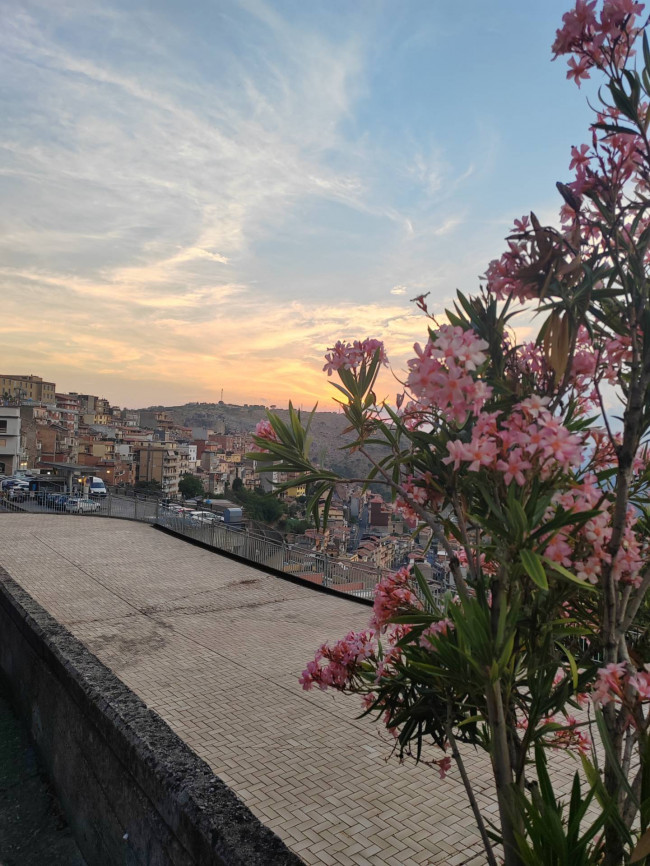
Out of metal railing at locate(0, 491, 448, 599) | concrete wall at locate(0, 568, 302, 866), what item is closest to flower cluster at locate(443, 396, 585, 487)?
concrete wall at locate(0, 568, 302, 866)

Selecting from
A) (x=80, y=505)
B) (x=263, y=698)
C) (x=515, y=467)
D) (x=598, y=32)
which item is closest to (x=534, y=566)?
(x=515, y=467)

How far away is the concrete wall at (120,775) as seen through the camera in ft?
7.84

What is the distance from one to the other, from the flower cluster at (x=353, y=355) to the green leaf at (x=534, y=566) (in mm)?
1069

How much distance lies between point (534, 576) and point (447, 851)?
304cm

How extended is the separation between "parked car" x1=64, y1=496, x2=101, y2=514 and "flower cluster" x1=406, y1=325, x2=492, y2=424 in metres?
21.3

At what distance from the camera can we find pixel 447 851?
367 cm

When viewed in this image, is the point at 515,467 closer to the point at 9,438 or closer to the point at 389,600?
the point at 389,600

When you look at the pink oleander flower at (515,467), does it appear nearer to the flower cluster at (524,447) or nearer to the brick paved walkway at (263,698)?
the flower cluster at (524,447)

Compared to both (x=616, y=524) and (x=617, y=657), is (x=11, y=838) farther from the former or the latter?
(x=616, y=524)

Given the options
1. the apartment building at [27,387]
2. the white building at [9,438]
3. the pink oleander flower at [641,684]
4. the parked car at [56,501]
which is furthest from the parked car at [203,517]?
the apartment building at [27,387]

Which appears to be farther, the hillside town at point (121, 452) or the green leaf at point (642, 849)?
the hillside town at point (121, 452)

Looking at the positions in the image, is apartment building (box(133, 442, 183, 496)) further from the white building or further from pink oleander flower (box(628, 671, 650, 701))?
pink oleander flower (box(628, 671, 650, 701))

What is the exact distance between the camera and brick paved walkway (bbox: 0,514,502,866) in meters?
3.92

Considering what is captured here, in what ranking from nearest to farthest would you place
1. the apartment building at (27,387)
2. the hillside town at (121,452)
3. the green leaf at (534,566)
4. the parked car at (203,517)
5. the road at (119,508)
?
the green leaf at (534,566) < the parked car at (203,517) < the road at (119,508) < the hillside town at (121,452) < the apartment building at (27,387)
